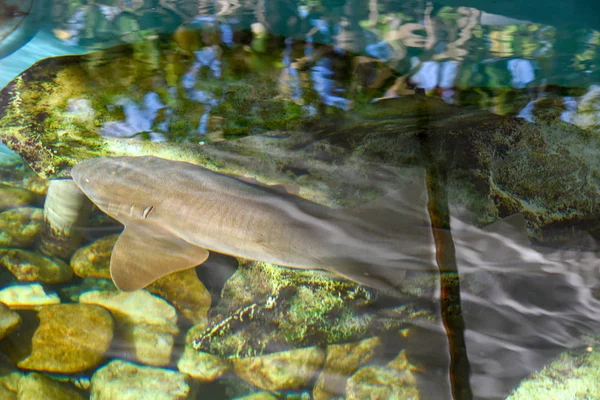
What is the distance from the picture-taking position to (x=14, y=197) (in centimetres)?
346

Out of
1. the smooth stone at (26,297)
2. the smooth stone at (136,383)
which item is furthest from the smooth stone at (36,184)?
the smooth stone at (136,383)

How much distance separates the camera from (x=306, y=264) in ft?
8.54

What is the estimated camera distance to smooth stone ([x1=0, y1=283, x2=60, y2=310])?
8.81 ft

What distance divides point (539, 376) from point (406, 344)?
0.85 metres

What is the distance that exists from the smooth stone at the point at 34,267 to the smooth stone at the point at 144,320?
0.35 metres

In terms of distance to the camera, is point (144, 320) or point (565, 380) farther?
point (144, 320)

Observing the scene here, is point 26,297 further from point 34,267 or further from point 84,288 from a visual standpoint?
point 84,288

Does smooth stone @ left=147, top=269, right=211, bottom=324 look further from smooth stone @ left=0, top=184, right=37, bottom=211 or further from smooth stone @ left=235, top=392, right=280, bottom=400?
smooth stone @ left=0, top=184, right=37, bottom=211

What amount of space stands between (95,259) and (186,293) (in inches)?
35.8

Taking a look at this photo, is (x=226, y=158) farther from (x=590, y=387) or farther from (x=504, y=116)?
(x=590, y=387)

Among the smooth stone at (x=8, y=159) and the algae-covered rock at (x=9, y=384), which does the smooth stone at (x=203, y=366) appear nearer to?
the algae-covered rock at (x=9, y=384)

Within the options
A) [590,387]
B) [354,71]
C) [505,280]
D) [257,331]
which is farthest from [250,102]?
[590,387]

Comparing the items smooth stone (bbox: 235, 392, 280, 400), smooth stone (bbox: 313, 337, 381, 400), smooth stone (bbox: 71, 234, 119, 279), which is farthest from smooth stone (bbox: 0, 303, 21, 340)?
smooth stone (bbox: 313, 337, 381, 400)

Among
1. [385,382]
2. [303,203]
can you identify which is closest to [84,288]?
[303,203]
